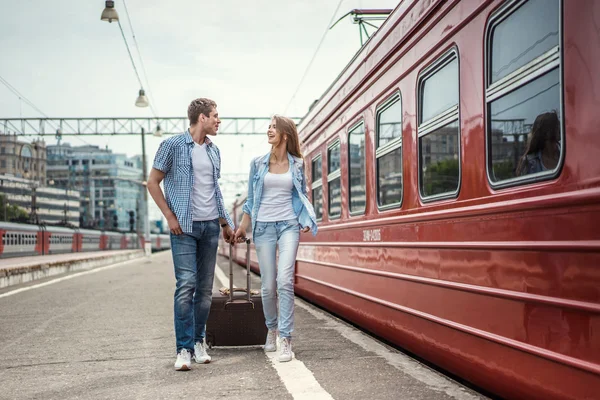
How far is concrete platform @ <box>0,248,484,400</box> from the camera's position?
447 centimetres

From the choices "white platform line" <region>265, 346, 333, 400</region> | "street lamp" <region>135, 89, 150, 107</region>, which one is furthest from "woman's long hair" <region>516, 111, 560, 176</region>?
"street lamp" <region>135, 89, 150, 107</region>

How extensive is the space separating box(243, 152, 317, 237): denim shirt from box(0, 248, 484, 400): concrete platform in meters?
1.04

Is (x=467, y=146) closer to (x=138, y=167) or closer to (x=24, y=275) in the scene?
(x=24, y=275)

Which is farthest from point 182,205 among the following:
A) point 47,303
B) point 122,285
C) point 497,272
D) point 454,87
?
point 122,285

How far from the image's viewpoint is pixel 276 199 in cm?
570

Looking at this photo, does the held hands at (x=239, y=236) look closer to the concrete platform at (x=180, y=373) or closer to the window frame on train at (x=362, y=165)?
the concrete platform at (x=180, y=373)

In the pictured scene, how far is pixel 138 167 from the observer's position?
186375 millimetres

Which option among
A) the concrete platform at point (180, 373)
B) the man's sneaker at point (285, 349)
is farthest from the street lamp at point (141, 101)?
the man's sneaker at point (285, 349)

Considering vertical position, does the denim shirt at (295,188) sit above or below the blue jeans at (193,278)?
above

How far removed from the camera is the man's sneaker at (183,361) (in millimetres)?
5168

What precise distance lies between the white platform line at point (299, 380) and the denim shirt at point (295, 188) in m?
1.01

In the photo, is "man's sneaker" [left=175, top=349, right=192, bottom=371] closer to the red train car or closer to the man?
the man

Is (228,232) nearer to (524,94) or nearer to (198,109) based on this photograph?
(198,109)

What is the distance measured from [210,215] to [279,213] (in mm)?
549
